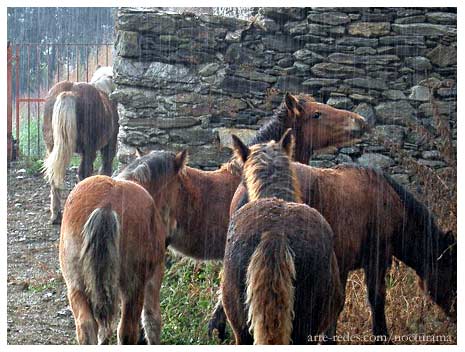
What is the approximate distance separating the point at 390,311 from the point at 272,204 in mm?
2370

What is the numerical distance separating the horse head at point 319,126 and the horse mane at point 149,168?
141cm

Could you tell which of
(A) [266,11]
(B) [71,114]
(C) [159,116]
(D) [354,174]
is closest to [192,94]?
(C) [159,116]

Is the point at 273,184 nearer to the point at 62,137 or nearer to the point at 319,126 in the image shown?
the point at 319,126

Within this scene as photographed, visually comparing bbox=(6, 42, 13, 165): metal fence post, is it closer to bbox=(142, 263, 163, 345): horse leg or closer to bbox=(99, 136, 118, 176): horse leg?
bbox=(99, 136, 118, 176): horse leg

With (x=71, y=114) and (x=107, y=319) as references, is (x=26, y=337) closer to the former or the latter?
(x=107, y=319)

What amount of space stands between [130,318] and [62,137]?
4.06m

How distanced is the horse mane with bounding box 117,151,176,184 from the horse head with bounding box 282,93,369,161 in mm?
1411

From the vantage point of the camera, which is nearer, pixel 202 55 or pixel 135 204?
pixel 135 204

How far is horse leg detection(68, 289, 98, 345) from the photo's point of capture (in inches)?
185

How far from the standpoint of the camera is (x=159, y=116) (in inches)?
309

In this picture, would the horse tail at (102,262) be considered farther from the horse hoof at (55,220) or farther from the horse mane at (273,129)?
the horse hoof at (55,220)

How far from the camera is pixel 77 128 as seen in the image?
351 inches
